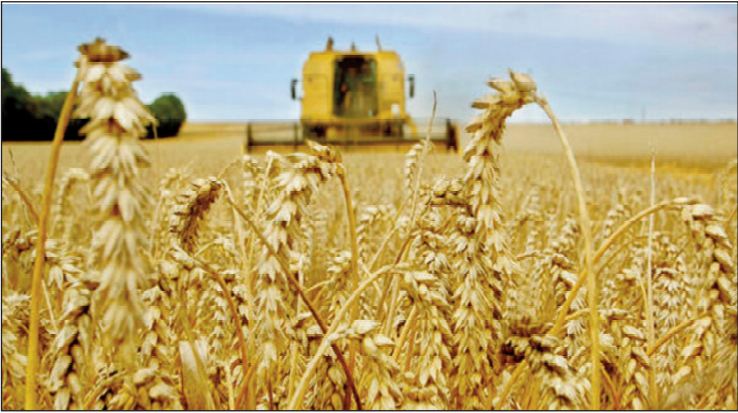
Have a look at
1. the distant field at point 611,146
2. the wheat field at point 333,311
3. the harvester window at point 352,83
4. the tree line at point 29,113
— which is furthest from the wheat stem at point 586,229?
the tree line at point 29,113

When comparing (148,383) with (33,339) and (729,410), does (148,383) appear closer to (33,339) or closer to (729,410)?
(33,339)

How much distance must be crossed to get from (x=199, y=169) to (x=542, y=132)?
40.7m

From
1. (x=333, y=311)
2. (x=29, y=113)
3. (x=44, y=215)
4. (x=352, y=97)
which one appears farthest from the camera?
(x=29, y=113)

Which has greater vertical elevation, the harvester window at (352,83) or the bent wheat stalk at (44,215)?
the harvester window at (352,83)

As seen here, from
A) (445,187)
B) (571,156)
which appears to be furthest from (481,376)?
(571,156)

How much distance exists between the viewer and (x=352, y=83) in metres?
16.8

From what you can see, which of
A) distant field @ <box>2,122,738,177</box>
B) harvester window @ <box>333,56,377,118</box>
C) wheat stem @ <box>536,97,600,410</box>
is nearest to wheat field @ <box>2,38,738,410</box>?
wheat stem @ <box>536,97,600,410</box>

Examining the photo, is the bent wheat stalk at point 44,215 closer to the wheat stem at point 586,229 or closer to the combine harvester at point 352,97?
the wheat stem at point 586,229

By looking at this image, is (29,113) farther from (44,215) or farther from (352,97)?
(44,215)

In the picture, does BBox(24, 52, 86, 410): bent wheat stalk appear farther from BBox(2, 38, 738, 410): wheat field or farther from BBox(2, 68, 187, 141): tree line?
BBox(2, 68, 187, 141): tree line

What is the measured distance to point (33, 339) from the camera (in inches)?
35.6

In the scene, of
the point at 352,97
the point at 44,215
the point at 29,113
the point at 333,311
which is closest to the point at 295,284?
the point at 44,215

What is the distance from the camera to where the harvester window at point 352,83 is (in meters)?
16.7

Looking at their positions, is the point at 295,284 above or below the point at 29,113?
below
